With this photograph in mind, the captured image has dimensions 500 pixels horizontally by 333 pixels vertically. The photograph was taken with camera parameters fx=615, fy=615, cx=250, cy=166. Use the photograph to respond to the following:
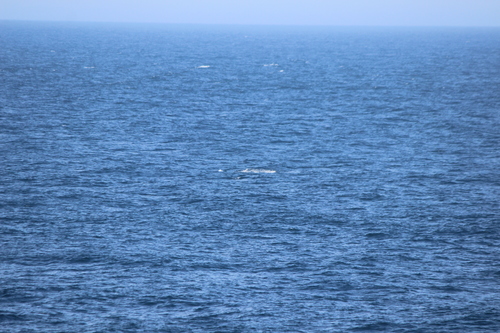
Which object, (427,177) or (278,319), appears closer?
(278,319)

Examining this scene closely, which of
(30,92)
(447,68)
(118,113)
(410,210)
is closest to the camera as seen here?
(410,210)

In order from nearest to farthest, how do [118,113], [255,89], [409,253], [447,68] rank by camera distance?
1. [409,253]
2. [118,113]
3. [255,89]
4. [447,68]

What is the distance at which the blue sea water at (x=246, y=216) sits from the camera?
33531 mm

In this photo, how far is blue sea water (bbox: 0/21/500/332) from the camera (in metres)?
33.5

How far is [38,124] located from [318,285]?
53.6m

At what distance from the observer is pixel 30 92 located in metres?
104

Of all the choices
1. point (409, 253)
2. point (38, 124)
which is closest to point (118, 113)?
point (38, 124)

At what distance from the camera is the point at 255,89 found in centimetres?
12238

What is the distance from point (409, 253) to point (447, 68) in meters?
133

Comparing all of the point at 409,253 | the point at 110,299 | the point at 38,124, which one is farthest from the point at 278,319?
the point at 38,124

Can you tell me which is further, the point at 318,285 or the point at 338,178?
the point at 338,178

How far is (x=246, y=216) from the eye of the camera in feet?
157

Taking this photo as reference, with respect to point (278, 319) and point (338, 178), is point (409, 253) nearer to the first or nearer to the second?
point (278, 319)

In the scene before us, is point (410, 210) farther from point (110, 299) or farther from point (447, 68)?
point (447, 68)
